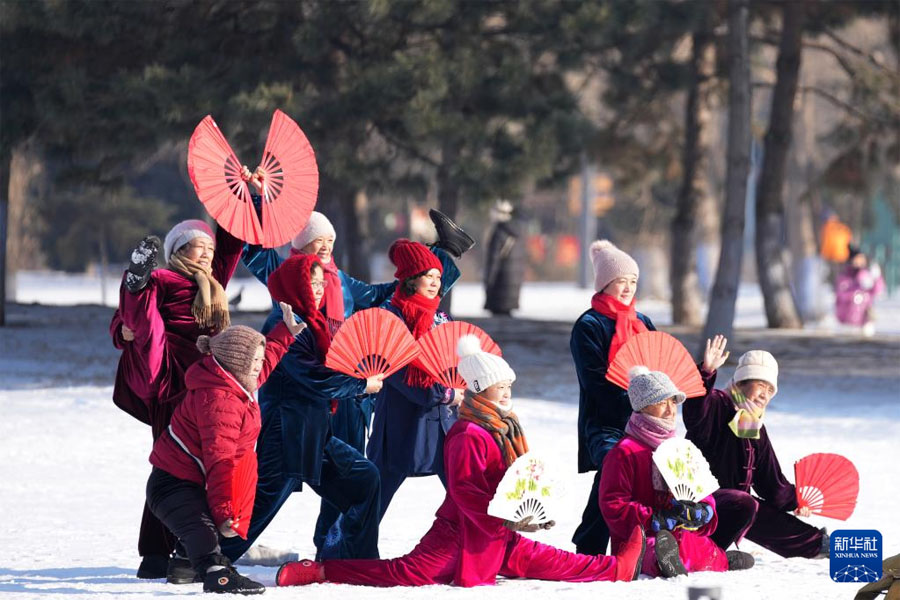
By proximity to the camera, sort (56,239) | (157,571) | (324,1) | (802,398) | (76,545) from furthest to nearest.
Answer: (56,239), (324,1), (802,398), (76,545), (157,571)

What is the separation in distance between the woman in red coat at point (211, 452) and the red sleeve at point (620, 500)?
137cm

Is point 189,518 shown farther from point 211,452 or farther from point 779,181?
point 779,181

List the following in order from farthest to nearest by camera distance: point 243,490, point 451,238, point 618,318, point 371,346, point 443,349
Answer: point 451,238, point 618,318, point 443,349, point 371,346, point 243,490

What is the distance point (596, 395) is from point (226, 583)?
176 cm

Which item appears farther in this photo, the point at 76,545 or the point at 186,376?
the point at 76,545

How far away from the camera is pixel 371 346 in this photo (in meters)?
6.23

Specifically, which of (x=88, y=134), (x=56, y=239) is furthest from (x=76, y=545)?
(x=56, y=239)

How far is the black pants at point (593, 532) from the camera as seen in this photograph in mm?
6609

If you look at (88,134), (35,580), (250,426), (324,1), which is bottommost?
(35,580)

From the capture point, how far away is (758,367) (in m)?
6.59

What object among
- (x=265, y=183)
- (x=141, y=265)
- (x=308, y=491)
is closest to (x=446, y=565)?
(x=141, y=265)

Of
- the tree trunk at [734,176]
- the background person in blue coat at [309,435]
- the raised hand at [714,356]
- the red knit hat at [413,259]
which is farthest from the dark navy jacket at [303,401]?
the tree trunk at [734,176]

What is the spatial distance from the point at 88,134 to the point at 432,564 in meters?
11.3

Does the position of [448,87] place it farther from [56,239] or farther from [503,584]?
[56,239]
